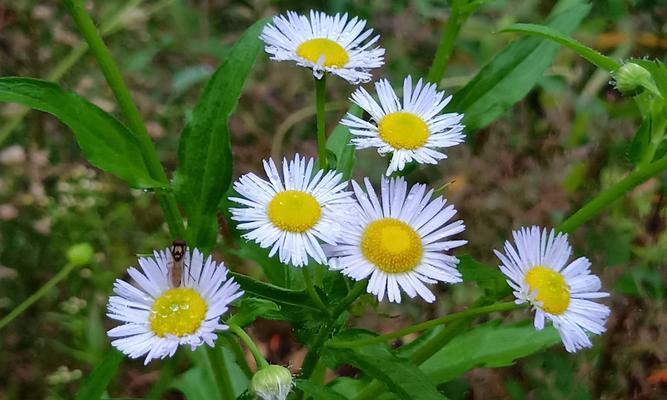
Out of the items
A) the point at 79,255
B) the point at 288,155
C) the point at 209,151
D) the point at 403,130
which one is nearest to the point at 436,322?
the point at 403,130

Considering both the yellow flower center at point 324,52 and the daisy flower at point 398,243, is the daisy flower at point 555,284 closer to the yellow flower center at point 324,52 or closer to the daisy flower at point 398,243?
the daisy flower at point 398,243

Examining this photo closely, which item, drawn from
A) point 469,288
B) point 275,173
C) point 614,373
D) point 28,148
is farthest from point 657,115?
point 28,148

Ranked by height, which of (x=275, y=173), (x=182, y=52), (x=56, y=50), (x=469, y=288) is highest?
(x=182, y=52)

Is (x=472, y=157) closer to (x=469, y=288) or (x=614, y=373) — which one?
(x=469, y=288)

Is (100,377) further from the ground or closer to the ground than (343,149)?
closer to the ground

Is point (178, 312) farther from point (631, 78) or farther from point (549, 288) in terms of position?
point (631, 78)

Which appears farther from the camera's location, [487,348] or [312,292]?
[487,348]

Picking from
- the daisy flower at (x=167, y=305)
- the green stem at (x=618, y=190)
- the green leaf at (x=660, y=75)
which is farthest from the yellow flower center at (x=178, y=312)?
the green leaf at (x=660, y=75)
